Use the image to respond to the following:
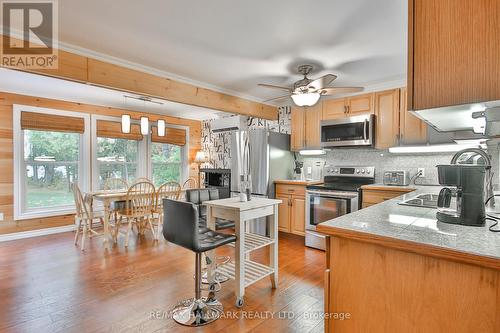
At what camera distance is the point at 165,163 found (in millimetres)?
5918

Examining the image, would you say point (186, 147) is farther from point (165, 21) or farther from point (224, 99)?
point (165, 21)

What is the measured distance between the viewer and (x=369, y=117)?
3482mm

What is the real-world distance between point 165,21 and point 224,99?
1.80 m

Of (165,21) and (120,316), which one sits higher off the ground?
(165,21)

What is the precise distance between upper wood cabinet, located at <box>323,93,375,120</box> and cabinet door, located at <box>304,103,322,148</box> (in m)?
0.12

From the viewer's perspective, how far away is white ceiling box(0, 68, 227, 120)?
11.1ft

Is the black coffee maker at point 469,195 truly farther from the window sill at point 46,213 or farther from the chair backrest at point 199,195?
the window sill at point 46,213

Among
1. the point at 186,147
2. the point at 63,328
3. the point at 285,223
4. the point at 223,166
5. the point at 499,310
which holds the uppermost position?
the point at 186,147

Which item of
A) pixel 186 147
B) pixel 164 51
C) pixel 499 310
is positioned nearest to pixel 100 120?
pixel 186 147

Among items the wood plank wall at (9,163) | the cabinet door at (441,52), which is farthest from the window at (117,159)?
the cabinet door at (441,52)

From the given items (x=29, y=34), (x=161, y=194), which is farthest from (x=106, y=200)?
(x=29, y=34)

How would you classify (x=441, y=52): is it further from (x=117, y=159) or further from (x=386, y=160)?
(x=117, y=159)

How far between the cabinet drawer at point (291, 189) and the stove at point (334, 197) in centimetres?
19

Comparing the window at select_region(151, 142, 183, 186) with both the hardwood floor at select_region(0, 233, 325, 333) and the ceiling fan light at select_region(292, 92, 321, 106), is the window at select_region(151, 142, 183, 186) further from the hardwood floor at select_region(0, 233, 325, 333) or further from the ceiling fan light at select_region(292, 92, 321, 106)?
the ceiling fan light at select_region(292, 92, 321, 106)
